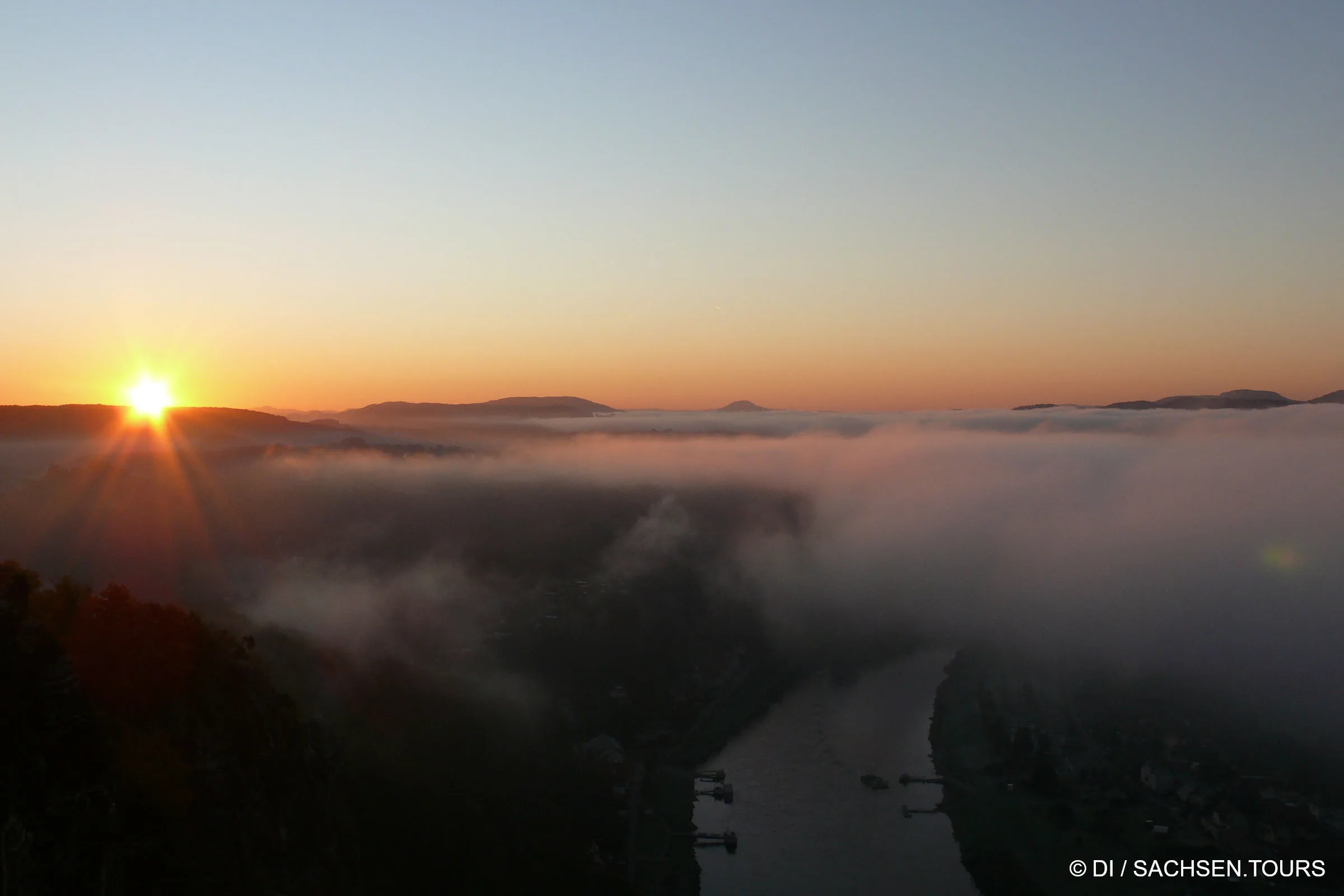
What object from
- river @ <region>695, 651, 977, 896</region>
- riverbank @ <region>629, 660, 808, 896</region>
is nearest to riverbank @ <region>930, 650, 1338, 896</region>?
river @ <region>695, 651, 977, 896</region>

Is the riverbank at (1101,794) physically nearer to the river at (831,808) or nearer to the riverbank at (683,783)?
the river at (831,808)

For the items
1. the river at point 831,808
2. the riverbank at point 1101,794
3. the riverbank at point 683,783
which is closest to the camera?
the riverbank at point 683,783

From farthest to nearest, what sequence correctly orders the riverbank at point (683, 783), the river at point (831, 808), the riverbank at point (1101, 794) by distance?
the riverbank at point (1101, 794) < the river at point (831, 808) < the riverbank at point (683, 783)

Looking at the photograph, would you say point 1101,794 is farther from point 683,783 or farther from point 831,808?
point 683,783

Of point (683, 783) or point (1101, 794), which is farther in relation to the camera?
point (683, 783)

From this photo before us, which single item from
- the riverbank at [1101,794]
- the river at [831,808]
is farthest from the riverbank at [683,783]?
the riverbank at [1101,794]

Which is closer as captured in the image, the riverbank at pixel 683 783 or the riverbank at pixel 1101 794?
the riverbank at pixel 683 783

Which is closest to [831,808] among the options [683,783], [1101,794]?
[683,783]

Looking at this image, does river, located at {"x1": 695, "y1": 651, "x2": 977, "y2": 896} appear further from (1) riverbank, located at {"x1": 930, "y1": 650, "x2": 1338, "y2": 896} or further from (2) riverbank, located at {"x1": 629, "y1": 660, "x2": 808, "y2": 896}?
(1) riverbank, located at {"x1": 930, "y1": 650, "x2": 1338, "y2": 896}

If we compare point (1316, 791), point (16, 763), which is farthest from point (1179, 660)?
point (16, 763)
